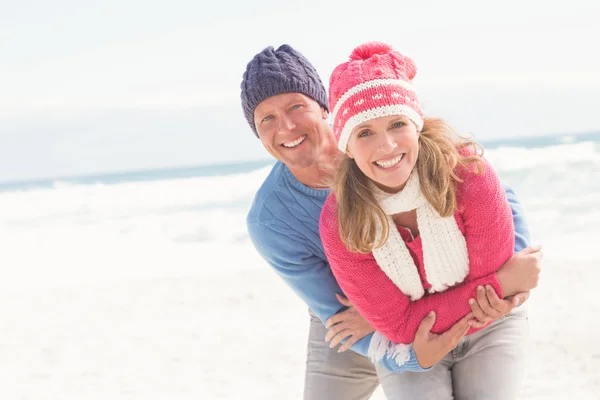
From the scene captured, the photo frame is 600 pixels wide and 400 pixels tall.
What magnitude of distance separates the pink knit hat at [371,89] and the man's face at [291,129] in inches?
19.6

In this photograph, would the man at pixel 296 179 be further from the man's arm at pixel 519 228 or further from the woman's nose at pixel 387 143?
the woman's nose at pixel 387 143

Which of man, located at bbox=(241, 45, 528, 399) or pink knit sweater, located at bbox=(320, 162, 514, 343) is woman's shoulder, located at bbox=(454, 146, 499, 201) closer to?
pink knit sweater, located at bbox=(320, 162, 514, 343)

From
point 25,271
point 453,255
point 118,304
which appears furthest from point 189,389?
point 25,271

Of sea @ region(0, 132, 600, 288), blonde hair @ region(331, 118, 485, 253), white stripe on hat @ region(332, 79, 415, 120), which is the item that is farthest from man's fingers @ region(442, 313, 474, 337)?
sea @ region(0, 132, 600, 288)

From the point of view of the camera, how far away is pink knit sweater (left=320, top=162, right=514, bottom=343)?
8.38 feet

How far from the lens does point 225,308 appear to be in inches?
302

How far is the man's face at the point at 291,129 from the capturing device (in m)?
3.12

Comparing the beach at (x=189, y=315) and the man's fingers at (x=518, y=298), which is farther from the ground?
the man's fingers at (x=518, y=298)

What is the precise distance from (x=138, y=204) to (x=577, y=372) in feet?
62.0

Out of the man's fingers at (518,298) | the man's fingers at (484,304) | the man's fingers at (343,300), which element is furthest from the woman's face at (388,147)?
the man's fingers at (343,300)

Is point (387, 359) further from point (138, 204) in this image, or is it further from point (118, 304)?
point (138, 204)

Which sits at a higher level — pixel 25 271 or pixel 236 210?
pixel 25 271

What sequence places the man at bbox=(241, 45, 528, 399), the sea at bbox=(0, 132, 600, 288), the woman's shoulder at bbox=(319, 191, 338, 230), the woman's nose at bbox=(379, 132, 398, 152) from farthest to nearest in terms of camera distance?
1. the sea at bbox=(0, 132, 600, 288)
2. the man at bbox=(241, 45, 528, 399)
3. the woman's shoulder at bbox=(319, 191, 338, 230)
4. the woman's nose at bbox=(379, 132, 398, 152)

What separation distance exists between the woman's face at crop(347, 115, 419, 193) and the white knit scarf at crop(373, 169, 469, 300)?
10 centimetres
